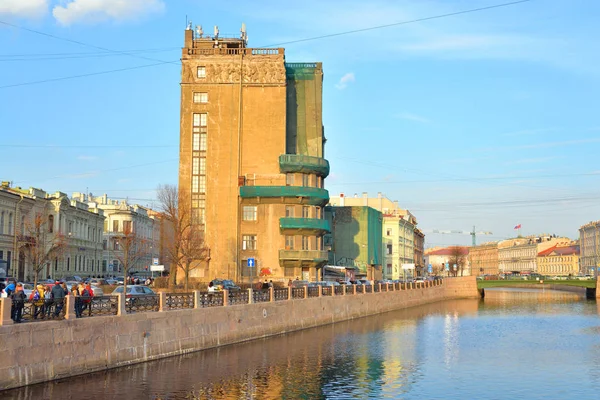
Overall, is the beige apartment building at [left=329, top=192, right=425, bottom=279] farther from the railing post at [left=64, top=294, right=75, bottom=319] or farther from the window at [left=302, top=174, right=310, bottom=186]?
the railing post at [left=64, top=294, right=75, bottom=319]

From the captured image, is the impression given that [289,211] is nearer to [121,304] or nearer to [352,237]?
[352,237]

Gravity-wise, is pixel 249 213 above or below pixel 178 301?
above

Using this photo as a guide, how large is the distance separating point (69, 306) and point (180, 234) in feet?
158

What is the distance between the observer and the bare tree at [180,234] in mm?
77438

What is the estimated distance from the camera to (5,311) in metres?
25.9

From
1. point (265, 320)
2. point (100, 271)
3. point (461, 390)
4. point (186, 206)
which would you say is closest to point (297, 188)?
point (186, 206)

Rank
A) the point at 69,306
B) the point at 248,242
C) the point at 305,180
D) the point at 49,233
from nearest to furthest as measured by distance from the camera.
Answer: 1. the point at 69,306
2. the point at 248,242
3. the point at 305,180
4. the point at 49,233

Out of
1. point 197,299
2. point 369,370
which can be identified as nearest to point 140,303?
point 197,299

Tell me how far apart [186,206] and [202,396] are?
58019mm

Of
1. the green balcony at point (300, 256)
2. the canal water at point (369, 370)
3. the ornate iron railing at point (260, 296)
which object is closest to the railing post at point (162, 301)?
the canal water at point (369, 370)

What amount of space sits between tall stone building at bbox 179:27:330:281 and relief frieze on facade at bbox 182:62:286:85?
0.40 ft

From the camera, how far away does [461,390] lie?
3023cm

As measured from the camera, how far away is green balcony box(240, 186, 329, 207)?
87750 mm

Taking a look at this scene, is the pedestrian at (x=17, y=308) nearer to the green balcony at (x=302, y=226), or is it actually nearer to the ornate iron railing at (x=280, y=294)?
the ornate iron railing at (x=280, y=294)
